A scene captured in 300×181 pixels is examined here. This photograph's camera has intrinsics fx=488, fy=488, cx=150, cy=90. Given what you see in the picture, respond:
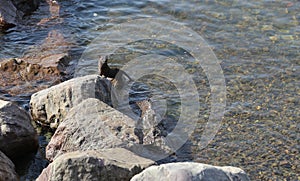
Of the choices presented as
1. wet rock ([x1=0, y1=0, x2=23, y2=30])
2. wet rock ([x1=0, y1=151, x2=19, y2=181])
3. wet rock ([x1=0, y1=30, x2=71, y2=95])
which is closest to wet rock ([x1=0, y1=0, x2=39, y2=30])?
wet rock ([x1=0, y1=0, x2=23, y2=30])

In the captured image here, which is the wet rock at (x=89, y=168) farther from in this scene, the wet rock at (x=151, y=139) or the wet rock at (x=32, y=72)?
the wet rock at (x=32, y=72)

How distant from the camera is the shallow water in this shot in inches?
291

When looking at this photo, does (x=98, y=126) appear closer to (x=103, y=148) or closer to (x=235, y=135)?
(x=103, y=148)

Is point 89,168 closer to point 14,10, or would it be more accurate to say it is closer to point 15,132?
point 15,132

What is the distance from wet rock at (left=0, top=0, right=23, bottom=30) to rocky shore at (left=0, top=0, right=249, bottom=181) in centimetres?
255

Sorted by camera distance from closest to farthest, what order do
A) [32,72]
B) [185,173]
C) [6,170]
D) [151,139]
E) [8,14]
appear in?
[185,173] → [6,170] → [151,139] → [32,72] → [8,14]

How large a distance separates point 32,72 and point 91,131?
308 centimetres

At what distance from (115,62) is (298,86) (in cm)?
356

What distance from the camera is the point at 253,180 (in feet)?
22.1

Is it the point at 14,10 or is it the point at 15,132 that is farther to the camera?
the point at 14,10

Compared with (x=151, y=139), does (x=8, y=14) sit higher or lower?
higher

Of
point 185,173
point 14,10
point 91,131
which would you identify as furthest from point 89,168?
point 14,10

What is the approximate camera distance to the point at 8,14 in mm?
11664

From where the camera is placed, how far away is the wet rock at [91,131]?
6559mm
